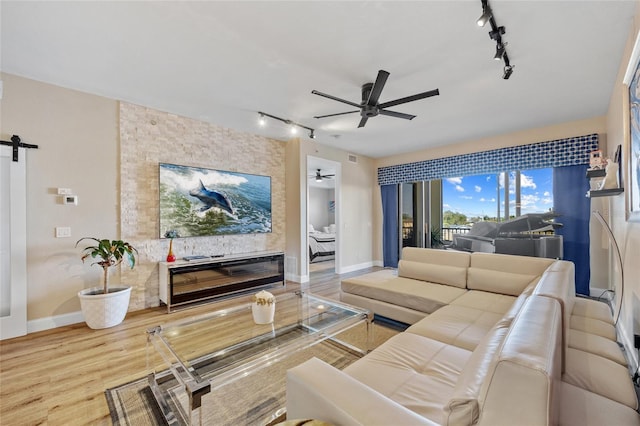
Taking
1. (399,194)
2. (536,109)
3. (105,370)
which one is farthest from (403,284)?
(399,194)

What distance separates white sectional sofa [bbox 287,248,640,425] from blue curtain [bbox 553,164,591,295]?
A: 2217 mm

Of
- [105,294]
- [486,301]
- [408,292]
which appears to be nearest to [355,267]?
[408,292]

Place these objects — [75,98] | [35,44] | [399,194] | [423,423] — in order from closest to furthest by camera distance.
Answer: [423,423] < [35,44] < [75,98] < [399,194]

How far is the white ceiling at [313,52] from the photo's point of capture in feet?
6.54

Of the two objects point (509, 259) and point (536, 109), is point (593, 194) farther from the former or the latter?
point (536, 109)

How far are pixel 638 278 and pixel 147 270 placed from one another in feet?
16.5

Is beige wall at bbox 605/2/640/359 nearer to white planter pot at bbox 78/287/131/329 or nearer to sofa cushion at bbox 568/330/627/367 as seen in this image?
sofa cushion at bbox 568/330/627/367

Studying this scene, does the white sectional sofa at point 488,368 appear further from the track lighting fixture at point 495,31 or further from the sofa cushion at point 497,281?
the track lighting fixture at point 495,31

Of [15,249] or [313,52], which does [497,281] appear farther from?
[15,249]

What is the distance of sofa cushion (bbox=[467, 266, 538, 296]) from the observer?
2727 mm

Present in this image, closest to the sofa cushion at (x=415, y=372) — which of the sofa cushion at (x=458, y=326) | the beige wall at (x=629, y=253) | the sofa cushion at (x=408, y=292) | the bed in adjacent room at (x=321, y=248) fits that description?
the sofa cushion at (x=458, y=326)

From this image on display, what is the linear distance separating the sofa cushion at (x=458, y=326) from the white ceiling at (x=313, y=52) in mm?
2343

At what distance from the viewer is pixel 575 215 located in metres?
4.23

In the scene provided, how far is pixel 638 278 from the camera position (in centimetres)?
196
